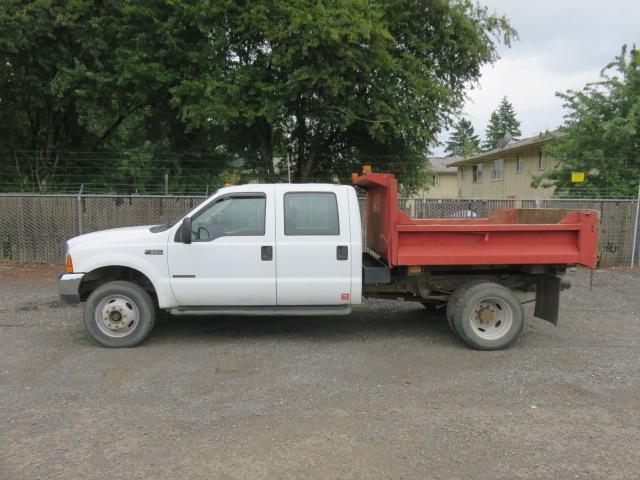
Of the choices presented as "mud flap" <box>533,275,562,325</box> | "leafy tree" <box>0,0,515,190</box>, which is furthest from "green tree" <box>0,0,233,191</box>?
"mud flap" <box>533,275,562,325</box>

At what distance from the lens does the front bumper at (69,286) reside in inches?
238

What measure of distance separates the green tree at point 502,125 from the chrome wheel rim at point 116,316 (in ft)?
277

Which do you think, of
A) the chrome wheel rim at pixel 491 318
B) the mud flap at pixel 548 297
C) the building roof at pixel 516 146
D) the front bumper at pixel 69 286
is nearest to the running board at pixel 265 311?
the front bumper at pixel 69 286

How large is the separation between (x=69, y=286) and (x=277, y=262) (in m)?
2.39

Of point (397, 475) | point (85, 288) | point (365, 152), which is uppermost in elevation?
point (365, 152)

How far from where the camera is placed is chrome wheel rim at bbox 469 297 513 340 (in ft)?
20.4

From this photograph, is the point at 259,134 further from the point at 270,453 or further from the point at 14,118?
the point at 270,453

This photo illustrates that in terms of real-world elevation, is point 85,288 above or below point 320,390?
above

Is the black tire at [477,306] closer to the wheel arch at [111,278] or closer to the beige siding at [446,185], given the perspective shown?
the wheel arch at [111,278]

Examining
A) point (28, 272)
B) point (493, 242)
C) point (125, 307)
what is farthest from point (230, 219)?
point (28, 272)

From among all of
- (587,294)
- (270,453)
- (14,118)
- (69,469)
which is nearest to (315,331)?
(270,453)

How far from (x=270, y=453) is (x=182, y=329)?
3669 millimetres

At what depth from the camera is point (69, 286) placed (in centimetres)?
606

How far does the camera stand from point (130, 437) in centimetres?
396
